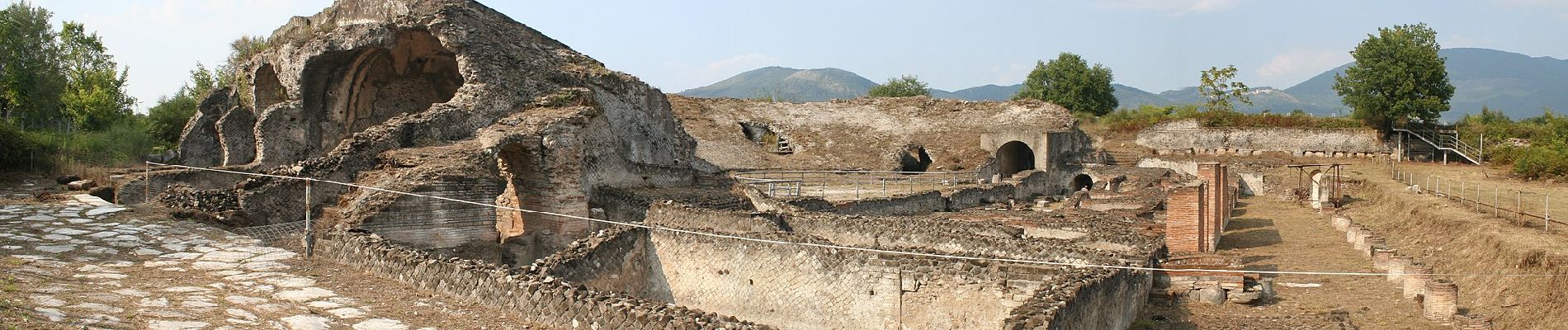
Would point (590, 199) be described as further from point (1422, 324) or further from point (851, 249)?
point (1422, 324)

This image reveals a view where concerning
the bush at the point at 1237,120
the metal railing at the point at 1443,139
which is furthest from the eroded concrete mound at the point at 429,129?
the metal railing at the point at 1443,139

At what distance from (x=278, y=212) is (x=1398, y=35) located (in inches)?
1859

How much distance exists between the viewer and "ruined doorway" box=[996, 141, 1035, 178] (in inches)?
1650

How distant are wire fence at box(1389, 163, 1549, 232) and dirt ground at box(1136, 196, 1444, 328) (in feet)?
8.24

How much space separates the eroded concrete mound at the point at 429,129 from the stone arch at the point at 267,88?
4 cm

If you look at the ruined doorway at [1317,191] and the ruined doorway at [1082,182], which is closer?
the ruined doorway at [1317,191]

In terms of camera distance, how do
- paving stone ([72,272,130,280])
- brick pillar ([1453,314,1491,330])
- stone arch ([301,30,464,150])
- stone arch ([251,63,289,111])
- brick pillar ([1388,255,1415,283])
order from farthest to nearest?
stone arch ([251,63,289,111]) → stone arch ([301,30,464,150]) → brick pillar ([1388,255,1415,283]) → brick pillar ([1453,314,1491,330]) → paving stone ([72,272,130,280])

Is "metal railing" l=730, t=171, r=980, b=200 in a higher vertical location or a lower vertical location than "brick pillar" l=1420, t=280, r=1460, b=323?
higher

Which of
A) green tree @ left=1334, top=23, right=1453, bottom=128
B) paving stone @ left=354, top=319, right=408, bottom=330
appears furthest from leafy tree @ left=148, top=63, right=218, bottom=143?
green tree @ left=1334, top=23, right=1453, bottom=128

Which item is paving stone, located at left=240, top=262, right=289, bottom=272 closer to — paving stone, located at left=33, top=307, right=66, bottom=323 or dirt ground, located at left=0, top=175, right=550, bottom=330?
dirt ground, located at left=0, top=175, right=550, bottom=330

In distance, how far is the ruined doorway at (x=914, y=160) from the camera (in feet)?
139

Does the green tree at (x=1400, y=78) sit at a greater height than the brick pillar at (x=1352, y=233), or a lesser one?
greater

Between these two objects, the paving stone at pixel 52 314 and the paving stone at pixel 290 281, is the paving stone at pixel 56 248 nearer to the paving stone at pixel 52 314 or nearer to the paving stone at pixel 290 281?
the paving stone at pixel 290 281

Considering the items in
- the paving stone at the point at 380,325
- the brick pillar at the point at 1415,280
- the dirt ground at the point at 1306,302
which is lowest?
the dirt ground at the point at 1306,302
